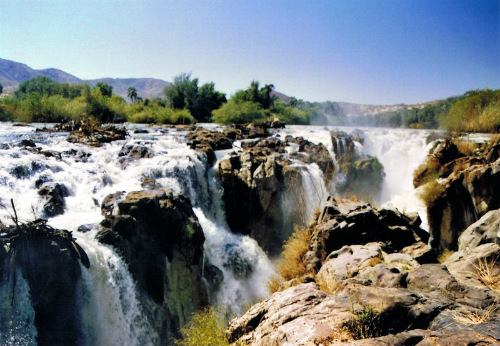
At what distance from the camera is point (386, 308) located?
2.27 m

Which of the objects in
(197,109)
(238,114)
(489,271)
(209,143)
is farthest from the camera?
(197,109)

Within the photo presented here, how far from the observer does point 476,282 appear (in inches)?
104

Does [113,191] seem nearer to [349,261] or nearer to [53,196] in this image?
[53,196]

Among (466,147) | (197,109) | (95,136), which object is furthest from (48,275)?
(197,109)

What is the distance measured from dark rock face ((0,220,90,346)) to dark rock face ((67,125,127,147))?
27.0 ft

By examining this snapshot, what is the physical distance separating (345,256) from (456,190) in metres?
4.35

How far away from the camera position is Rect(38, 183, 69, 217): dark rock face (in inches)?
260

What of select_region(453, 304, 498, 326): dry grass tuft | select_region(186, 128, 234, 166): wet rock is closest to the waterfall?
select_region(453, 304, 498, 326): dry grass tuft

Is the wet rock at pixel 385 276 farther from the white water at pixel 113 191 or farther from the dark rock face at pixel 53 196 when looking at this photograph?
the dark rock face at pixel 53 196

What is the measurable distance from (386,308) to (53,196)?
24.6 feet

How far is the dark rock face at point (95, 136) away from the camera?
12.2 m

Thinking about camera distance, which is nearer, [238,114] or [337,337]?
[337,337]

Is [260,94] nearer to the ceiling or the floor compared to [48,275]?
nearer to the ceiling

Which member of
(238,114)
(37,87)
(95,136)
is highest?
(37,87)
